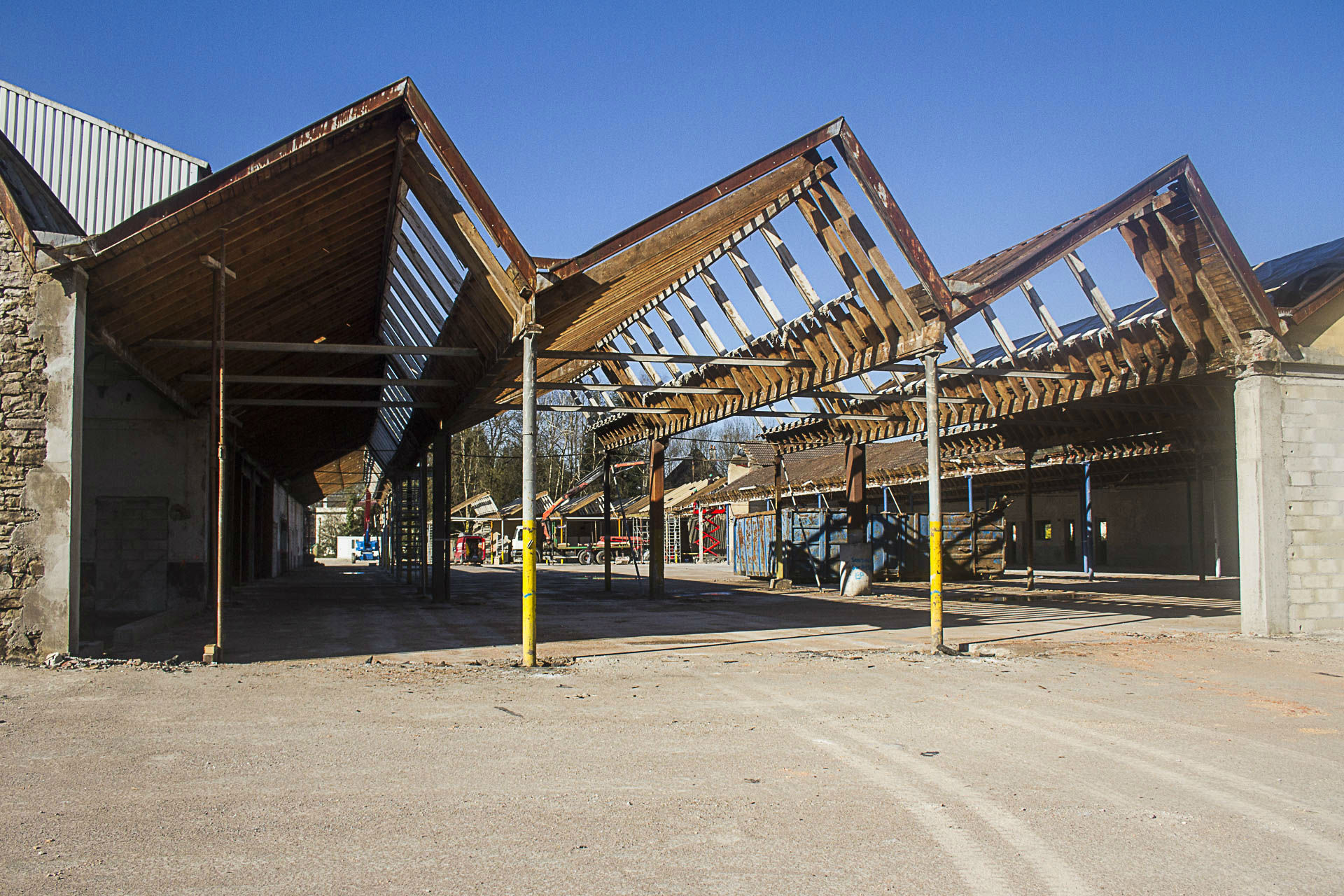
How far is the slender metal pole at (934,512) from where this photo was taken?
11414mm

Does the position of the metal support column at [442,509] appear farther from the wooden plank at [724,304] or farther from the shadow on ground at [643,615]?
the wooden plank at [724,304]

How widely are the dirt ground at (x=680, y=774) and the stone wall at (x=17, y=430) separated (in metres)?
0.82

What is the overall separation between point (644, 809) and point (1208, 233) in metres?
11.9

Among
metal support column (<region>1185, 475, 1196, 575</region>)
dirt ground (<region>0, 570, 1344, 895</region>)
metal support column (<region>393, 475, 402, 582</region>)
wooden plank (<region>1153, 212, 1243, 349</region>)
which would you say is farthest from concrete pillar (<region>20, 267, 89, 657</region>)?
metal support column (<region>1185, 475, 1196, 575</region>)

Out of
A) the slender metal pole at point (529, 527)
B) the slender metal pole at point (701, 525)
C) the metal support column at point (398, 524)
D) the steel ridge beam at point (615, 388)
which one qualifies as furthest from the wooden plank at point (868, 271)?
the slender metal pole at point (701, 525)

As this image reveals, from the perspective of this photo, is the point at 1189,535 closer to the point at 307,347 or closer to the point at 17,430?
the point at 307,347

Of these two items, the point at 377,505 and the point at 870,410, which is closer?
the point at 870,410

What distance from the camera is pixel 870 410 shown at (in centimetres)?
2252

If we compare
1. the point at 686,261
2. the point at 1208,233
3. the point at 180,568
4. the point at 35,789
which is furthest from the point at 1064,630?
the point at 180,568


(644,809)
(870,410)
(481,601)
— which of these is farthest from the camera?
(870,410)

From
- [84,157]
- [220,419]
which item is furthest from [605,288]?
[84,157]

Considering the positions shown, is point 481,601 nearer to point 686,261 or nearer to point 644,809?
point 686,261

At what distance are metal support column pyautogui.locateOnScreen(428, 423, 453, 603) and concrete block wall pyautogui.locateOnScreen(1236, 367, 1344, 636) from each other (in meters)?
13.8

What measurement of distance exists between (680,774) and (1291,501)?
1115 centimetres
